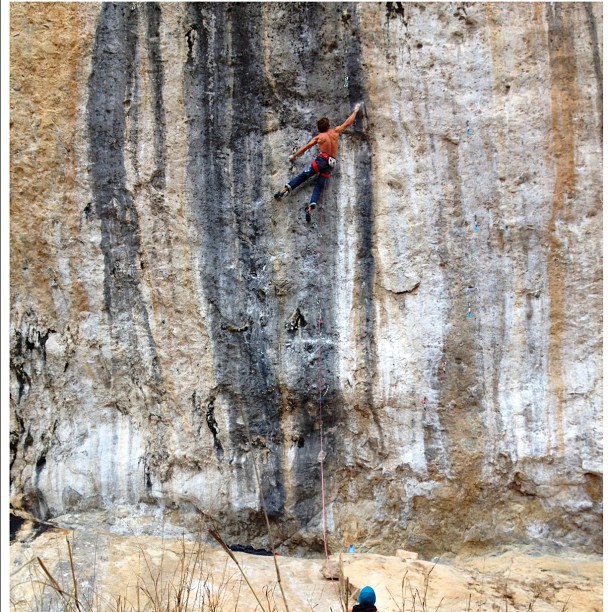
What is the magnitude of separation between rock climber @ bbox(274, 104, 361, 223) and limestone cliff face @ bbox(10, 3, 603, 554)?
0.36 ft

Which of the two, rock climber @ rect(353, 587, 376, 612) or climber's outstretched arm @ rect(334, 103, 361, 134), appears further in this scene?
climber's outstretched arm @ rect(334, 103, 361, 134)

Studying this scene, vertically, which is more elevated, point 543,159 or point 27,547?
point 543,159

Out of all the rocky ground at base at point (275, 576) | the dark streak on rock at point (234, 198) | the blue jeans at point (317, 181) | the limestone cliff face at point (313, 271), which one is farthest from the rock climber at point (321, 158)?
the rocky ground at base at point (275, 576)

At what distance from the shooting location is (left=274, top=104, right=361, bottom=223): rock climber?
188 inches

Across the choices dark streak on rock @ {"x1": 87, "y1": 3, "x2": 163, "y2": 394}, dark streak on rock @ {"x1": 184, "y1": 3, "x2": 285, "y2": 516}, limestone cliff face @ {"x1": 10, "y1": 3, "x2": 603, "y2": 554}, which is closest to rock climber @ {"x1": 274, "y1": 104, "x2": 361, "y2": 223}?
limestone cliff face @ {"x1": 10, "y1": 3, "x2": 603, "y2": 554}

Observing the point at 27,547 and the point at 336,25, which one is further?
the point at 336,25

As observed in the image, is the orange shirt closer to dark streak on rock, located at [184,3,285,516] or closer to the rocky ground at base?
dark streak on rock, located at [184,3,285,516]

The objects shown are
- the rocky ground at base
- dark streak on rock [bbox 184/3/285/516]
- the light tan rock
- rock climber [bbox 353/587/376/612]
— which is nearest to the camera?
rock climber [bbox 353/587/376/612]

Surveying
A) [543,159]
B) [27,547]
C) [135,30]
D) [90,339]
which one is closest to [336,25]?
[135,30]

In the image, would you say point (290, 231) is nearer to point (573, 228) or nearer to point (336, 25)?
→ point (336, 25)

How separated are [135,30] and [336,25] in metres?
1.58

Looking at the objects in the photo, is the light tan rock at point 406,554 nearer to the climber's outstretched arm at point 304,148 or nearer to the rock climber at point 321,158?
the rock climber at point 321,158

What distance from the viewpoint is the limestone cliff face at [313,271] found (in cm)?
475

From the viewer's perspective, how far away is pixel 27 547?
4301 mm
